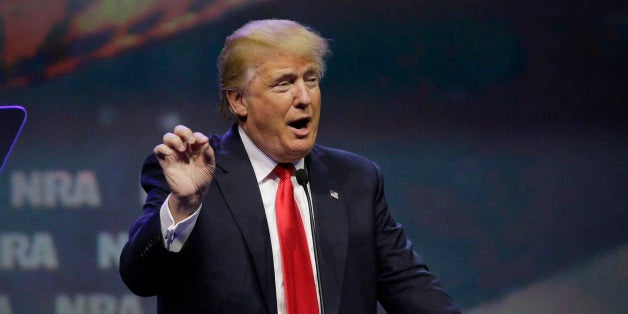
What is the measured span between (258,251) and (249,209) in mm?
112

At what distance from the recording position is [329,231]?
2252 millimetres

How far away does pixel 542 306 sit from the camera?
3732 millimetres

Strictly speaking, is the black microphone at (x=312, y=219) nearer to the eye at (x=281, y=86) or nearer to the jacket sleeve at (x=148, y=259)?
the eye at (x=281, y=86)

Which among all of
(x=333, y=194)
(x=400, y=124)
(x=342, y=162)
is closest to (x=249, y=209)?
(x=333, y=194)

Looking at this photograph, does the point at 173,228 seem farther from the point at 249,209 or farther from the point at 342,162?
the point at 342,162

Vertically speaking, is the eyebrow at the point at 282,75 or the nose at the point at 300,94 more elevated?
the eyebrow at the point at 282,75

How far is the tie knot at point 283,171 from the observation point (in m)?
2.30

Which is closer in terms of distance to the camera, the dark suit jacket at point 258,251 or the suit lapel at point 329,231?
the dark suit jacket at point 258,251

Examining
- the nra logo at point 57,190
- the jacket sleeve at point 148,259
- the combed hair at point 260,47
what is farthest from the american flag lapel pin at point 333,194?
the nra logo at point 57,190

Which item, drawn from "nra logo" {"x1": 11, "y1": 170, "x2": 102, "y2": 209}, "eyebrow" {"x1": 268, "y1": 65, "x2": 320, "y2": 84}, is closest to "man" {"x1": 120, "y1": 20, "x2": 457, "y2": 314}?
"eyebrow" {"x1": 268, "y1": 65, "x2": 320, "y2": 84}

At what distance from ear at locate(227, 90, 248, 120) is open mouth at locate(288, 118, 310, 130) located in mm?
138

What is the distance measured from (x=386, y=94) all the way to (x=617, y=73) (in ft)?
3.22

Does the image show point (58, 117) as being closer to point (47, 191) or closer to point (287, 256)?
point (47, 191)

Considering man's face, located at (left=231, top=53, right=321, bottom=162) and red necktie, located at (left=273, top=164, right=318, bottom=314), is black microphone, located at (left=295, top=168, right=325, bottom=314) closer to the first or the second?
red necktie, located at (left=273, top=164, right=318, bottom=314)
